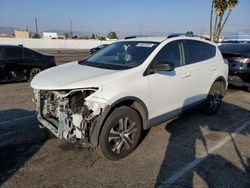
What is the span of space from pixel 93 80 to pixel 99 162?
1.24 m

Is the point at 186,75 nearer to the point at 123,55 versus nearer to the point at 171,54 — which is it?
the point at 171,54

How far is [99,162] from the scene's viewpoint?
3932 millimetres

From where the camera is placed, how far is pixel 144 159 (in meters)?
4.05

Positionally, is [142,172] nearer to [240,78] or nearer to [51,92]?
[51,92]

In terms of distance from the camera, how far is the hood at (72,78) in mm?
3666

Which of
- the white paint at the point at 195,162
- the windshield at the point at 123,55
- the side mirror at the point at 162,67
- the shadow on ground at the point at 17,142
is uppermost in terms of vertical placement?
the windshield at the point at 123,55

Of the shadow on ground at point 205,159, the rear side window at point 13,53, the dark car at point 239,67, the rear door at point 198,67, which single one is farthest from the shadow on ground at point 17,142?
the dark car at point 239,67

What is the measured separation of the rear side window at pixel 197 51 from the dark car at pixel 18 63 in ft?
22.1

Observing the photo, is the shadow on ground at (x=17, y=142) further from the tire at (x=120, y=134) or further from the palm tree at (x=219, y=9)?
the palm tree at (x=219, y=9)

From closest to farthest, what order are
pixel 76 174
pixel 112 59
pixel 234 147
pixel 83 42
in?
pixel 76 174, pixel 234 147, pixel 112 59, pixel 83 42

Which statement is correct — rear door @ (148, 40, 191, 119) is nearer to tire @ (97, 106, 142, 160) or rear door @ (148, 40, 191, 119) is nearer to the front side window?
the front side window

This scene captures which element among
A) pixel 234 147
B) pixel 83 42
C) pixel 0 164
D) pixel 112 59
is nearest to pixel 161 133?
pixel 234 147

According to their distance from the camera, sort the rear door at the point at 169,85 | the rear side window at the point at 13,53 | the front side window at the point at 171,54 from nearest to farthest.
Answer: the rear door at the point at 169,85
the front side window at the point at 171,54
the rear side window at the point at 13,53

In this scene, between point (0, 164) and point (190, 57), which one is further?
point (190, 57)
